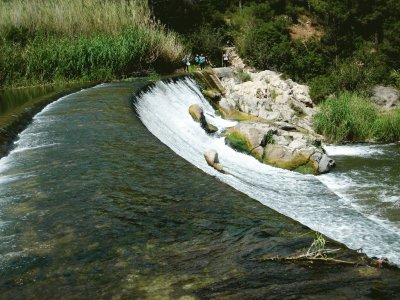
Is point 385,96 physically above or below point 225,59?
below

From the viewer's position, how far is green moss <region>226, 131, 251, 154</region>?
14.1m

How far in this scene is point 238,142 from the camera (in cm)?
1435

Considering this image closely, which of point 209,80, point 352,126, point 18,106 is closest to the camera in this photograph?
point 18,106

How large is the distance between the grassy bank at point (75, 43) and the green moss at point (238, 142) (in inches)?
337

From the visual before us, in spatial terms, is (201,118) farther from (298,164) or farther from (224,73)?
(224,73)

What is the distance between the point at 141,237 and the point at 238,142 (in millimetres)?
9857

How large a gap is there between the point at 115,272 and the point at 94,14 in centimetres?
2126

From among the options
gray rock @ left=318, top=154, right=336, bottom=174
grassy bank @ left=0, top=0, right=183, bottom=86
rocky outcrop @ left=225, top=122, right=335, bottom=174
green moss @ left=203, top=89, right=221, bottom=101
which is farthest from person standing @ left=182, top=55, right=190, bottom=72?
gray rock @ left=318, top=154, right=336, bottom=174

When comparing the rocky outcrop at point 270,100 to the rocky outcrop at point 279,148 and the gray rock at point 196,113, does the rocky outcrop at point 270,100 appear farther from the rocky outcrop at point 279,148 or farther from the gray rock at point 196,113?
the rocky outcrop at point 279,148

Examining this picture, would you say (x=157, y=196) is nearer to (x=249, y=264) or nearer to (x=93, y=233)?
(x=93, y=233)

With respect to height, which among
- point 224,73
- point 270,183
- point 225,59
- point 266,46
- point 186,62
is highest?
point 266,46

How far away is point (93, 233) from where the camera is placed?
4.86 metres

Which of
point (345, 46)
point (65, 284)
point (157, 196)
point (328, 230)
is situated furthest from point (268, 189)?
point (345, 46)

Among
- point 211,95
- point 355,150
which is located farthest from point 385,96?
point 211,95
